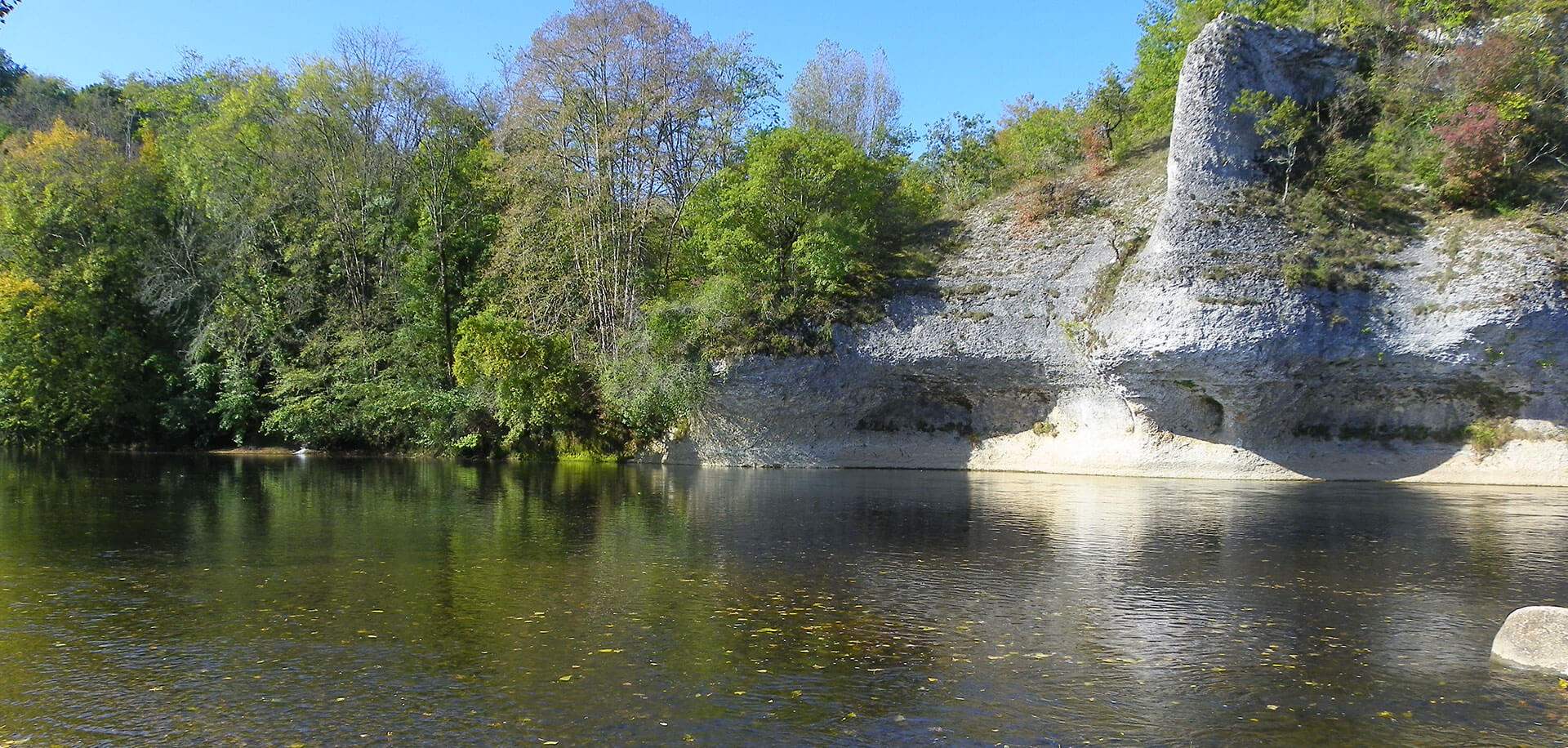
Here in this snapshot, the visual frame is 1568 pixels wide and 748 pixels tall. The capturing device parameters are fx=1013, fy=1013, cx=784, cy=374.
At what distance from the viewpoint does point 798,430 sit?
3859cm

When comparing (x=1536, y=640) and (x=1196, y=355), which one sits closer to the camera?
(x=1536, y=640)

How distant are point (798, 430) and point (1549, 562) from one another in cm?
2517

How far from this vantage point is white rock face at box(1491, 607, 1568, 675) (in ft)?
34.2

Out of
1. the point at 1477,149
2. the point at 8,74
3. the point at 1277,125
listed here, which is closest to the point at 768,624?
the point at 1277,125

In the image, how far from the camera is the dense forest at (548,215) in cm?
3484

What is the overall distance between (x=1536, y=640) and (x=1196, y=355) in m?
22.1

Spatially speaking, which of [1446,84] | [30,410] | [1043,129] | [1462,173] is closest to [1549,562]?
[1462,173]

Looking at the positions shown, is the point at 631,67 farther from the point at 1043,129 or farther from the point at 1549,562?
the point at 1549,562

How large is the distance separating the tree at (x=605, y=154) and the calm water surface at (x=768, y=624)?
19.5 meters

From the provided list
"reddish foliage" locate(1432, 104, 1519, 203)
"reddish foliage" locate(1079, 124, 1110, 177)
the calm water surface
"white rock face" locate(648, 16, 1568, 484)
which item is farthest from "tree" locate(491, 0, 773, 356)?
"reddish foliage" locate(1432, 104, 1519, 203)

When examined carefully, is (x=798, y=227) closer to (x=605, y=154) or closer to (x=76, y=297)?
(x=605, y=154)

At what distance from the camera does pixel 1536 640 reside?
34.9 ft

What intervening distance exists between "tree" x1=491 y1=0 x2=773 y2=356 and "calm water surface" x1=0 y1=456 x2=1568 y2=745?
63.8ft

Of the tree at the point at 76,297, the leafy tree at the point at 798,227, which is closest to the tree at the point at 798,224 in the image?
the leafy tree at the point at 798,227
